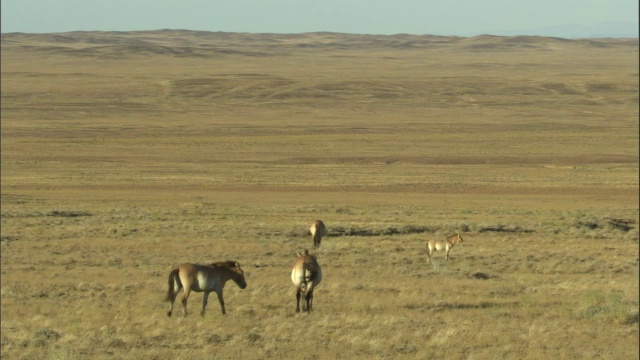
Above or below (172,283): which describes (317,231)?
below

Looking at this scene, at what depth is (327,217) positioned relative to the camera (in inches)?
1111

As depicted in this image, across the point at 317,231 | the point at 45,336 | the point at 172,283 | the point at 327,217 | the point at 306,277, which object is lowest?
the point at 327,217

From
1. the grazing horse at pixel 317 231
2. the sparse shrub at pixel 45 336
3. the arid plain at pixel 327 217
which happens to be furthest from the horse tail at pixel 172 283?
the grazing horse at pixel 317 231

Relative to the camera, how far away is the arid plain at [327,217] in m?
12.3

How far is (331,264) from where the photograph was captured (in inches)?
744

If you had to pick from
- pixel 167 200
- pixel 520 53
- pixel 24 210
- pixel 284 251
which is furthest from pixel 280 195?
pixel 520 53

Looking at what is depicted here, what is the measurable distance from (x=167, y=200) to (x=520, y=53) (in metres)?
152

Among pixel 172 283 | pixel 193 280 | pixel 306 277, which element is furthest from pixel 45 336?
pixel 306 277

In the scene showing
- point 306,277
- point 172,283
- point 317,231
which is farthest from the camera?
point 317,231

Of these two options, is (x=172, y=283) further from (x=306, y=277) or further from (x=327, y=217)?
(x=327, y=217)

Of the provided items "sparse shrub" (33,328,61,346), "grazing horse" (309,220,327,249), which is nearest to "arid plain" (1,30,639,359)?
"sparse shrub" (33,328,61,346)

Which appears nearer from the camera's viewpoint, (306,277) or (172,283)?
(172,283)

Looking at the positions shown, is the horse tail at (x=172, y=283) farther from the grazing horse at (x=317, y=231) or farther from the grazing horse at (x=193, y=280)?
the grazing horse at (x=317, y=231)

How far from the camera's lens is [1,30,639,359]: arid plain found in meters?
12.3
